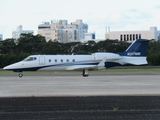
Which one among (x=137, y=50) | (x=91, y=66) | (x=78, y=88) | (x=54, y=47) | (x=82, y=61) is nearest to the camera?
(x=78, y=88)

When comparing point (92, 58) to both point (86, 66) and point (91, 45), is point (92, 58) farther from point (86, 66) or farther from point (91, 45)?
point (91, 45)

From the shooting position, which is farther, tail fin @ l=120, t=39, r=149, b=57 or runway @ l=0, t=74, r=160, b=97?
tail fin @ l=120, t=39, r=149, b=57

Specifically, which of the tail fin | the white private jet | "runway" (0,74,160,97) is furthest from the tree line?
"runway" (0,74,160,97)

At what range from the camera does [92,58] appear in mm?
44938

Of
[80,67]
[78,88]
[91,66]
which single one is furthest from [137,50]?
[78,88]

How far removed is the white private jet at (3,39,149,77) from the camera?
42875 millimetres

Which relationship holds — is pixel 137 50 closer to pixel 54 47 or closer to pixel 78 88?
pixel 78 88

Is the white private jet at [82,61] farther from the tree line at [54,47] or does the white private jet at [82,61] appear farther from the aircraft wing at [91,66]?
the tree line at [54,47]

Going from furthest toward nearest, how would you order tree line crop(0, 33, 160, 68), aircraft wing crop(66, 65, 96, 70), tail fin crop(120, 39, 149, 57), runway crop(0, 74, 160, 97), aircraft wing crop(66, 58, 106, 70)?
1. tree line crop(0, 33, 160, 68)
2. tail fin crop(120, 39, 149, 57)
3. aircraft wing crop(66, 58, 106, 70)
4. aircraft wing crop(66, 65, 96, 70)
5. runway crop(0, 74, 160, 97)

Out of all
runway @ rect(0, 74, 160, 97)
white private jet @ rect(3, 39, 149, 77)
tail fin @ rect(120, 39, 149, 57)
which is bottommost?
runway @ rect(0, 74, 160, 97)

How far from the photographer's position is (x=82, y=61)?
4469 cm

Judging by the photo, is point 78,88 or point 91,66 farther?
point 91,66

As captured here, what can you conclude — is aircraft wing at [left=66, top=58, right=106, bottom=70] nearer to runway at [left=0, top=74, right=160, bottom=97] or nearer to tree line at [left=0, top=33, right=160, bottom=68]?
runway at [left=0, top=74, right=160, bottom=97]
